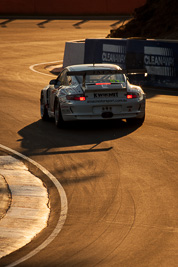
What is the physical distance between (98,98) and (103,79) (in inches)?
26.0

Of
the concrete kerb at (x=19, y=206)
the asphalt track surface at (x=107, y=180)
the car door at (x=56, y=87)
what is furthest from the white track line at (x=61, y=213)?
the car door at (x=56, y=87)

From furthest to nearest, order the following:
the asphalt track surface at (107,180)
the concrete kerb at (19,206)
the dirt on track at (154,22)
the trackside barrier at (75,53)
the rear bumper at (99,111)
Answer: the dirt on track at (154,22) < the trackside barrier at (75,53) < the rear bumper at (99,111) < the concrete kerb at (19,206) < the asphalt track surface at (107,180)

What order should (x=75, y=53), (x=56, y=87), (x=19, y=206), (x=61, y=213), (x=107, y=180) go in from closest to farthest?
(x=61, y=213), (x=19, y=206), (x=107, y=180), (x=56, y=87), (x=75, y=53)

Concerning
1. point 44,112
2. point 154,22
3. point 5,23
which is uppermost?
point 44,112

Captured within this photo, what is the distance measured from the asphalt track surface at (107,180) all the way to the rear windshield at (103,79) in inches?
44.2

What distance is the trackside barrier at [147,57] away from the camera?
71.9ft

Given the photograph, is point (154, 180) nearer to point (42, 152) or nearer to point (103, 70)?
point (42, 152)

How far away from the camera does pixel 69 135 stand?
14.5m

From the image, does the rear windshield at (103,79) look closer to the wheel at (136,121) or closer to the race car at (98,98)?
the race car at (98,98)

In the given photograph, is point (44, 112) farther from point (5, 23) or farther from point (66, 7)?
point (66, 7)

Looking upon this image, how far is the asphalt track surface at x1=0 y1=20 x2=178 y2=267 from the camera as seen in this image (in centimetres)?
736

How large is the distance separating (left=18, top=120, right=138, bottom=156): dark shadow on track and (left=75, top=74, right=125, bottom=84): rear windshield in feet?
3.63

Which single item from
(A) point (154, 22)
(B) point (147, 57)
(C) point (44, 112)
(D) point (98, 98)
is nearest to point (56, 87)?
(C) point (44, 112)

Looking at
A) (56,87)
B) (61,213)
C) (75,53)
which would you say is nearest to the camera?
(61,213)
